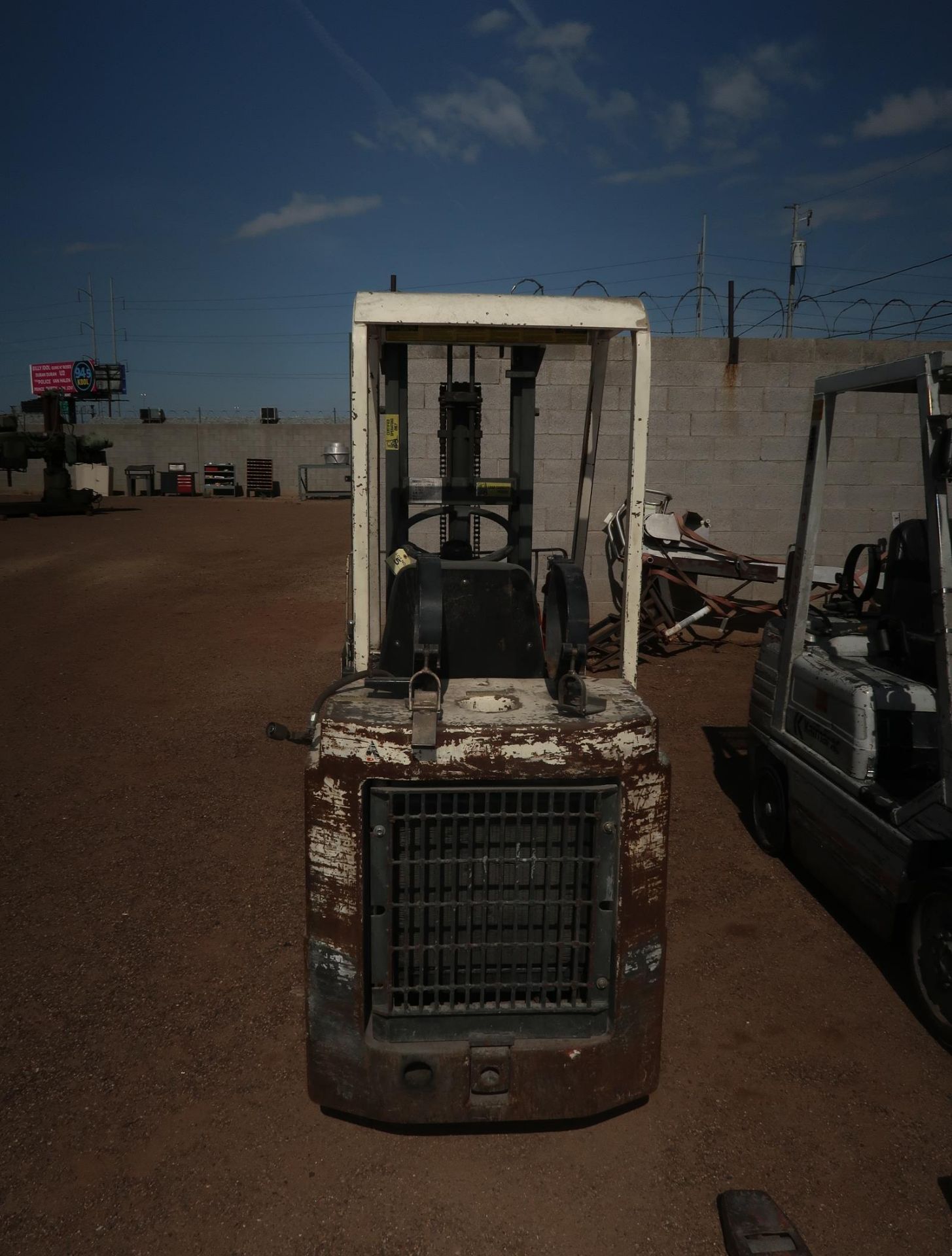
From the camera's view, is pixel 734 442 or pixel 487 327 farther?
pixel 734 442

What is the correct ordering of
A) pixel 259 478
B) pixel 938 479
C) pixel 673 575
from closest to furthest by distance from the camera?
pixel 938 479
pixel 673 575
pixel 259 478

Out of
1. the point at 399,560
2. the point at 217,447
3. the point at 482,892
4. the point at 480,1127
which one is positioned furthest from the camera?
the point at 217,447

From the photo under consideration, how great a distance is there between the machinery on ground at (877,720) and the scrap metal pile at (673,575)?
3882 mm

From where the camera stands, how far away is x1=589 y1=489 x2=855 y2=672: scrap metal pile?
880 centimetres

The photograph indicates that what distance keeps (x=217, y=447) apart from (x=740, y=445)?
106ft

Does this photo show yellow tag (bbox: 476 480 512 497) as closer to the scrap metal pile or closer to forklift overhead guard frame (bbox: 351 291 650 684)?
forklift overhead guard frame (bbox: 351 291 650 684)

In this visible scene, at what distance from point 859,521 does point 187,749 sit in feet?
24.4

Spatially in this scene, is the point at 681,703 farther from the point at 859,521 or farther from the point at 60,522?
the point at 60,522

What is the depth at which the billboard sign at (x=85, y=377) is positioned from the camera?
2191 inches

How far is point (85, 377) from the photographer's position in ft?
183

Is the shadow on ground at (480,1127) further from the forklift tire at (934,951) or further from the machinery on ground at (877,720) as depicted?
the machinery on ground at (877,720)

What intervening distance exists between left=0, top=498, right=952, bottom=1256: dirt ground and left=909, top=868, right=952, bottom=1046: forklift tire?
0.38 feet

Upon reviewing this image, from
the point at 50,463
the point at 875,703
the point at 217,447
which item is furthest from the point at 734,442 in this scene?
the point at 217,447

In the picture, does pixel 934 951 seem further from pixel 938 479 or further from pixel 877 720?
pixel 938 479
